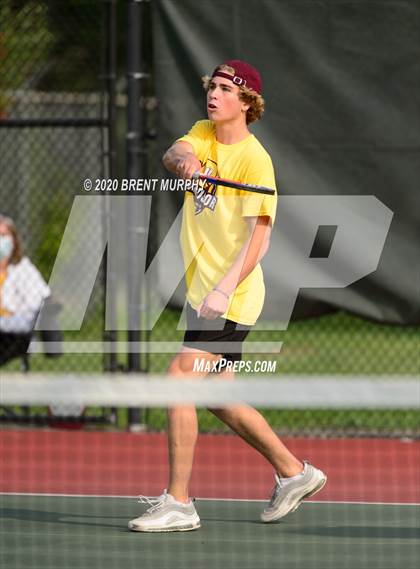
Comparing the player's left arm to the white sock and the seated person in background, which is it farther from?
the seated person in background

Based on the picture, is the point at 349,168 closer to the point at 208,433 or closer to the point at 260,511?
the point at 208,433

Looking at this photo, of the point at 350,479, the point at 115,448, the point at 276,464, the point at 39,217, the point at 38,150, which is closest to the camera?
the point at 276,464

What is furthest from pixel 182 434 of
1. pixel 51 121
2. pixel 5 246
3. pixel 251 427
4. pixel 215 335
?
pixel 5 246

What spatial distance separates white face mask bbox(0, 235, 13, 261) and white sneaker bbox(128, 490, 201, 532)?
3.65 metres

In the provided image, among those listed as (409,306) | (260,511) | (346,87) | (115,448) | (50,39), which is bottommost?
(260,511)

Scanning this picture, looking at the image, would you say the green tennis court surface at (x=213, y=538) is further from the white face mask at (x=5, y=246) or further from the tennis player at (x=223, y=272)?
the white face mask at (x=5, y=246)

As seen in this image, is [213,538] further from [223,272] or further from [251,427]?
[223,272]

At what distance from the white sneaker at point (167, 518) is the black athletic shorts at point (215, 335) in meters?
0.58

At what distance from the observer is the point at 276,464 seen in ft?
18.4

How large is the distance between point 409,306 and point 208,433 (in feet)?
4.57

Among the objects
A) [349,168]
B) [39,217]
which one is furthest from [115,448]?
[39,217]

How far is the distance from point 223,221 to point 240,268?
0.22 metres

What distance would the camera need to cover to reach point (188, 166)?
17.4 ft

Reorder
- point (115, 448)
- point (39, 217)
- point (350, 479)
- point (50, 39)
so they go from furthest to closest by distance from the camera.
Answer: point (39, 217) → point (50, 39) → point (115, 448) → point (350, 479)
